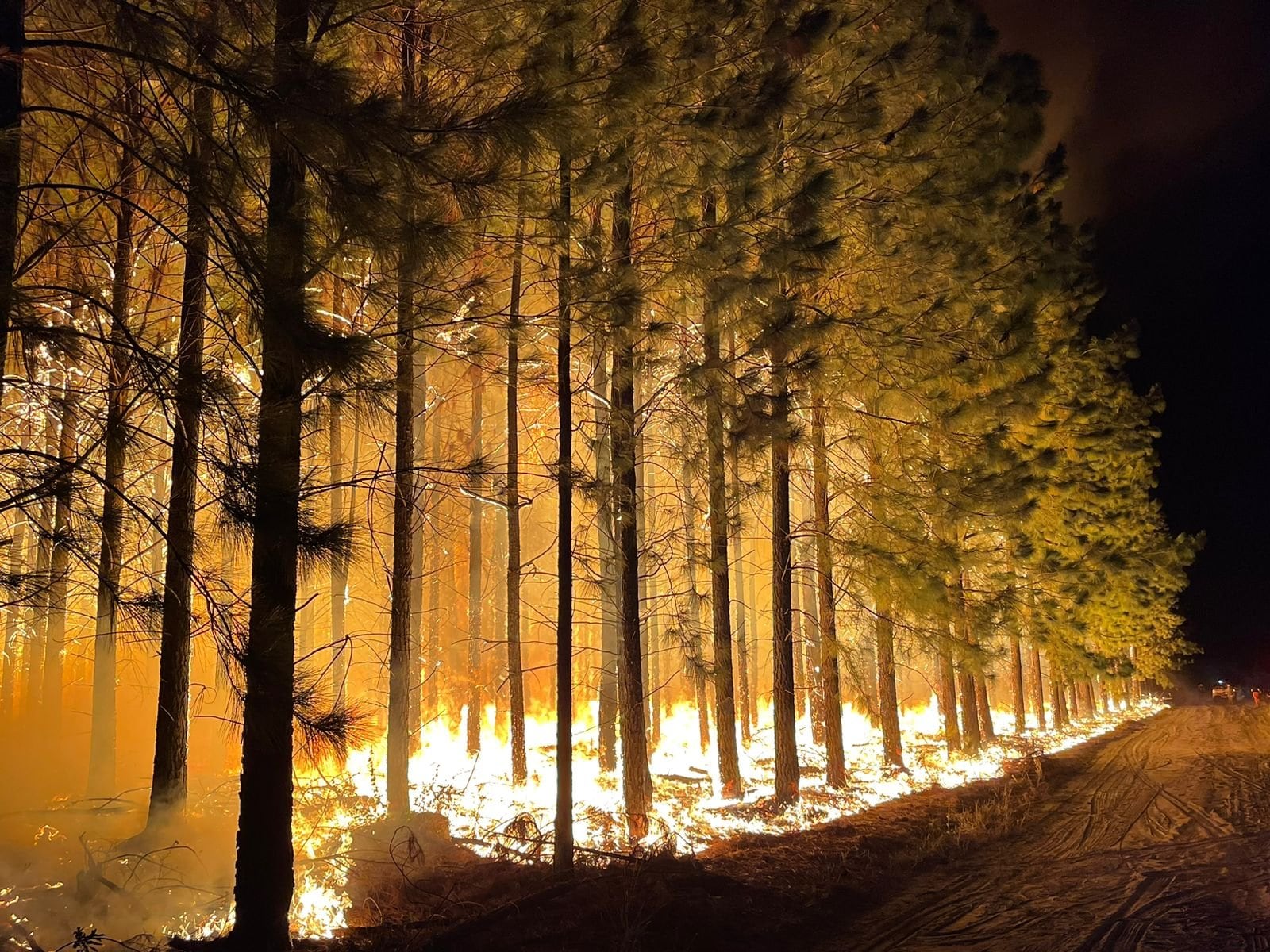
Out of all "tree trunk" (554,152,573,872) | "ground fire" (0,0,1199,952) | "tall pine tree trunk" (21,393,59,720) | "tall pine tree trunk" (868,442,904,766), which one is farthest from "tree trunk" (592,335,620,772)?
"tall pine tree trunk" (21,393,59,720)

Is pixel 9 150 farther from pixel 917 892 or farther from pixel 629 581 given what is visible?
pixel 917 892

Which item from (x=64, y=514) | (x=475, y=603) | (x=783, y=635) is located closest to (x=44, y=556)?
(x=64, y=514)

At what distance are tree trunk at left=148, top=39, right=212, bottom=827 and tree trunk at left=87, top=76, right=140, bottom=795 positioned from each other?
28cm

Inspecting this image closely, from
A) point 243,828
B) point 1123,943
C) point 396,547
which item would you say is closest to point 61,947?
point 243,828

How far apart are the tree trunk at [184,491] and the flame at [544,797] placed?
135cm

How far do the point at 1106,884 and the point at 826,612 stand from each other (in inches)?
215

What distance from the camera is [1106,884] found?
26.4 ft

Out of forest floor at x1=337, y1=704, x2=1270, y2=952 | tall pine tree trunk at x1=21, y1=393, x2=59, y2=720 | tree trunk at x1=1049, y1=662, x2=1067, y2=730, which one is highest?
tall pine tree trunk at x1=21, y1=393, x2=59, y2=720

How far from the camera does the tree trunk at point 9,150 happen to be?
12.4 feet

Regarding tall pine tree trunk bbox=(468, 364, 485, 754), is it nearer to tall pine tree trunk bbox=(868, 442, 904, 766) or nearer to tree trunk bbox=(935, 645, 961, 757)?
tall pine tree trunk bbox=(868, 442, 904, 766)

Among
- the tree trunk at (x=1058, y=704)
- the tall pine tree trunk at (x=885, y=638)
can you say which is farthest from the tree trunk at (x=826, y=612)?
the tree trunk at (x=1058, y=704)

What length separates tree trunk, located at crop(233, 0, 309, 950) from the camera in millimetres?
4052

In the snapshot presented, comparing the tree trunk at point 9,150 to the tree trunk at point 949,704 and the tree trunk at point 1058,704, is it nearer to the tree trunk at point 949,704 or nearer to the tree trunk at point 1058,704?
the tree trunk at point 949,704

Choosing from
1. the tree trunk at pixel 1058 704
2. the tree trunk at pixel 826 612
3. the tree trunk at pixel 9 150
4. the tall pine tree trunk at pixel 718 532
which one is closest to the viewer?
the tree trunk at pixel 9 150
